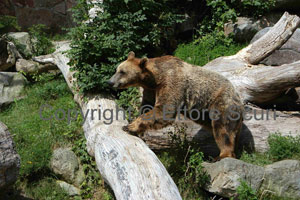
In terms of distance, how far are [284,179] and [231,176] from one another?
825mm

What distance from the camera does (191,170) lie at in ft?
16.2

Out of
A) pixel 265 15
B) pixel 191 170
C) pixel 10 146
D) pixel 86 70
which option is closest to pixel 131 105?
pixel 86 70

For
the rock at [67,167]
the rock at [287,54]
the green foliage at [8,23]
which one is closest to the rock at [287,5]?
the rock at [287,54]

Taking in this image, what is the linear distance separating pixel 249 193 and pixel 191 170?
1.01m

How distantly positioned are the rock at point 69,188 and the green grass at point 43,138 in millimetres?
91

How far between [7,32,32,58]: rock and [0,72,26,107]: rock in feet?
4.24

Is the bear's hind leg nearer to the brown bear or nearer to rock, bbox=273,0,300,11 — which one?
the brown bear

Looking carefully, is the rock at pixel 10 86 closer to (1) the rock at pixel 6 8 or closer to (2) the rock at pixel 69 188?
(2) the rock at pixel 69 188

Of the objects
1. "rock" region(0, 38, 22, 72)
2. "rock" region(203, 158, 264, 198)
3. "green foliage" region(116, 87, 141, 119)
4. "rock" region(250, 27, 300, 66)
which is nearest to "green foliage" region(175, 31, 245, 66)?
"rock" region(250, 27, 300, 66)

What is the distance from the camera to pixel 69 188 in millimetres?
5449

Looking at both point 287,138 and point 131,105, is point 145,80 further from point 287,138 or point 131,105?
point 287,138

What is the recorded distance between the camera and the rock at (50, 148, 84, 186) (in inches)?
221

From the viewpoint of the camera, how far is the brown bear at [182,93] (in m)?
4.93

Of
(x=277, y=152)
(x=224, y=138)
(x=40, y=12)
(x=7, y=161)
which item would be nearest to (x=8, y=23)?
(x=40, y=12)
